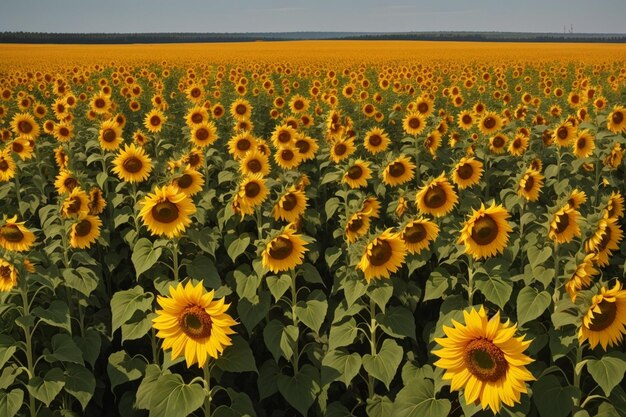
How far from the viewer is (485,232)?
438cm

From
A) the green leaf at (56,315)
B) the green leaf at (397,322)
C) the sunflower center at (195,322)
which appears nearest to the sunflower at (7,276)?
the green leaf at (56,315)

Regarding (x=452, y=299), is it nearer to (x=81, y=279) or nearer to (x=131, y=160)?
(x=81, y=279)

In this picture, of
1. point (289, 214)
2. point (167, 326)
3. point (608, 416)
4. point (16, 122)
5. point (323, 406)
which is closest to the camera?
point (167, 326)

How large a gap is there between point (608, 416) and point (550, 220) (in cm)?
144

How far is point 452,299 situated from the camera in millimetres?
4621

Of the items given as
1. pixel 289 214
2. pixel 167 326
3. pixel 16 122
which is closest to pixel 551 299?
pixel 289 214

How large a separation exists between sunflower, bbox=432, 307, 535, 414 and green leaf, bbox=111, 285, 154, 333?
98.5 inches

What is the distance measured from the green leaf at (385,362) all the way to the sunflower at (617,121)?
5.42 metres

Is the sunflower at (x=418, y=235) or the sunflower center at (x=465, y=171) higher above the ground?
the sunflower center at (x=465, y=171)

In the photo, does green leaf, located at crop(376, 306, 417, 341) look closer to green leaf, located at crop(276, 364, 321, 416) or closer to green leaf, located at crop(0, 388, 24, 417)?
green leaf, located at crop(276, 364, 321, 416)

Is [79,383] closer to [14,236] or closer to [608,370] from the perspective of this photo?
[14,236]

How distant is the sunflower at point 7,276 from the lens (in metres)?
3.99

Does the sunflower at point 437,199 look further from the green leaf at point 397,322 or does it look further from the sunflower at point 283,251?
the sunflower at point 283,251

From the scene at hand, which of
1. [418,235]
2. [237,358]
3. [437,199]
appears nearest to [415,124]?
[437,199]
